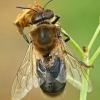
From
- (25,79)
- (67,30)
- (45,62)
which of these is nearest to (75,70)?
(45,62)

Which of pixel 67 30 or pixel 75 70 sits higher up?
pixel 75 70

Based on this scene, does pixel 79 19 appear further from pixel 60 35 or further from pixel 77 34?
pixel 60 35

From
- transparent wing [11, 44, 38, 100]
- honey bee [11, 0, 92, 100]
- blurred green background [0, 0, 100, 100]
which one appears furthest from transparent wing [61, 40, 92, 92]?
blurred green background [0, 0, 100, 100]

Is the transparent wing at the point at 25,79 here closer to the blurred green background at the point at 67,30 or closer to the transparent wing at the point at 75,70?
the transparent wing at the point at 75,70

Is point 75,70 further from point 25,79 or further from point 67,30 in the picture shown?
point 67,30

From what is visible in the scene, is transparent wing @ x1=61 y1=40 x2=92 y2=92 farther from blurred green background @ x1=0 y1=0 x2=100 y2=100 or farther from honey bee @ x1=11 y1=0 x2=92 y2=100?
blurred green background @ x1=0 y1=0 x2=100 y2=100
